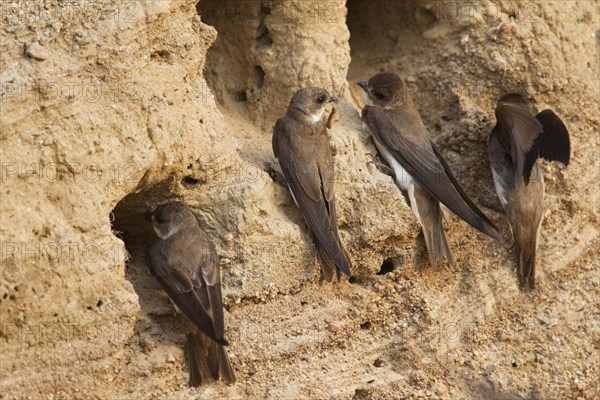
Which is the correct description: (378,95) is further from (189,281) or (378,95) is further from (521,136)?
(189,281)

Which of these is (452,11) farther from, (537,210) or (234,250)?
(234,250)

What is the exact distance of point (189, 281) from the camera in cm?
448

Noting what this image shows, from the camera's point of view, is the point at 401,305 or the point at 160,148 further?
the point at 401,305

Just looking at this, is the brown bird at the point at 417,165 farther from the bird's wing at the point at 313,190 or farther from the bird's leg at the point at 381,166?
the bird's wing at the point at 313,190

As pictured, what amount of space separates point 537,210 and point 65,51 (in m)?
2.55

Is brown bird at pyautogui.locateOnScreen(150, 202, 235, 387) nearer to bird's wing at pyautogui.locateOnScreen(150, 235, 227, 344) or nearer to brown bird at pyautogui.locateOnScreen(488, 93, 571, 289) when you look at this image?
bird's wing at pyautogui.locateOnScreen(150, 235, 227, 344)

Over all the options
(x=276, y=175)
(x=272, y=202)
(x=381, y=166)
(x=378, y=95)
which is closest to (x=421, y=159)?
(x=381, y=166)

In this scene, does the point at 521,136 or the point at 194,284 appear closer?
the point at 194,284

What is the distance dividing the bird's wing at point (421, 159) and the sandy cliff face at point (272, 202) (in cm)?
13

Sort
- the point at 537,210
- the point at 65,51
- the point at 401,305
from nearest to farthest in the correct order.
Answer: the point at 65,51
the point at 401,305
the point at 537,210

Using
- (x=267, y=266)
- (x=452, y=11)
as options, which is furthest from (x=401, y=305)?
(x=452, y=11)

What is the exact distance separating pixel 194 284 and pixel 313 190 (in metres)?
0.78

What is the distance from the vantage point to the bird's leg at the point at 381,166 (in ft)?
17.3

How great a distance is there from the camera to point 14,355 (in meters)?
3.95
